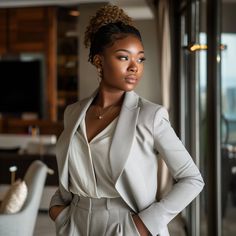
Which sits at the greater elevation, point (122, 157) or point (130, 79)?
point (130, 79)

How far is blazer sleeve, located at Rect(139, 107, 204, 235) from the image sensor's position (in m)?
0.94

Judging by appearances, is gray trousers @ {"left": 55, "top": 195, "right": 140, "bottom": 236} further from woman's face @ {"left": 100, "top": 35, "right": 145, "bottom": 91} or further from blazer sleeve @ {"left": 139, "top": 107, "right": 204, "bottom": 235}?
woman's face @ {"left": 100, "top": 35, "right": 145, "bottom": 91}

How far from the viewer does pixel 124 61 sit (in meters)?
0.96

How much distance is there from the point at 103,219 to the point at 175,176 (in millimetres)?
206

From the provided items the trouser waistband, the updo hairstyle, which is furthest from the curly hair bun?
the trouser waistband

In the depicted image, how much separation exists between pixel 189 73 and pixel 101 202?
5.05 ft

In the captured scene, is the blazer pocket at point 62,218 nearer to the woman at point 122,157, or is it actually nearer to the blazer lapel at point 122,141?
the woman at point 122,157

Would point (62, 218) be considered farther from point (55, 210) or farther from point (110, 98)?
point (110, 98)

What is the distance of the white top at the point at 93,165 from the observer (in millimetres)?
955

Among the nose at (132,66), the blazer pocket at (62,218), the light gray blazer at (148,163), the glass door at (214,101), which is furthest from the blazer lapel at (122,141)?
the glass door at (214,101)

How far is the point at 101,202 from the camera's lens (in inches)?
38.3

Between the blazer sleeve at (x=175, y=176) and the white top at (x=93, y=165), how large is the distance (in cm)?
10

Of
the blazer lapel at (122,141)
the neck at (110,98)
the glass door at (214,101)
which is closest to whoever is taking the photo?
the blazer lapel at (122,141)

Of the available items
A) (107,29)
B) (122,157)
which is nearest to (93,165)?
(122,157)
